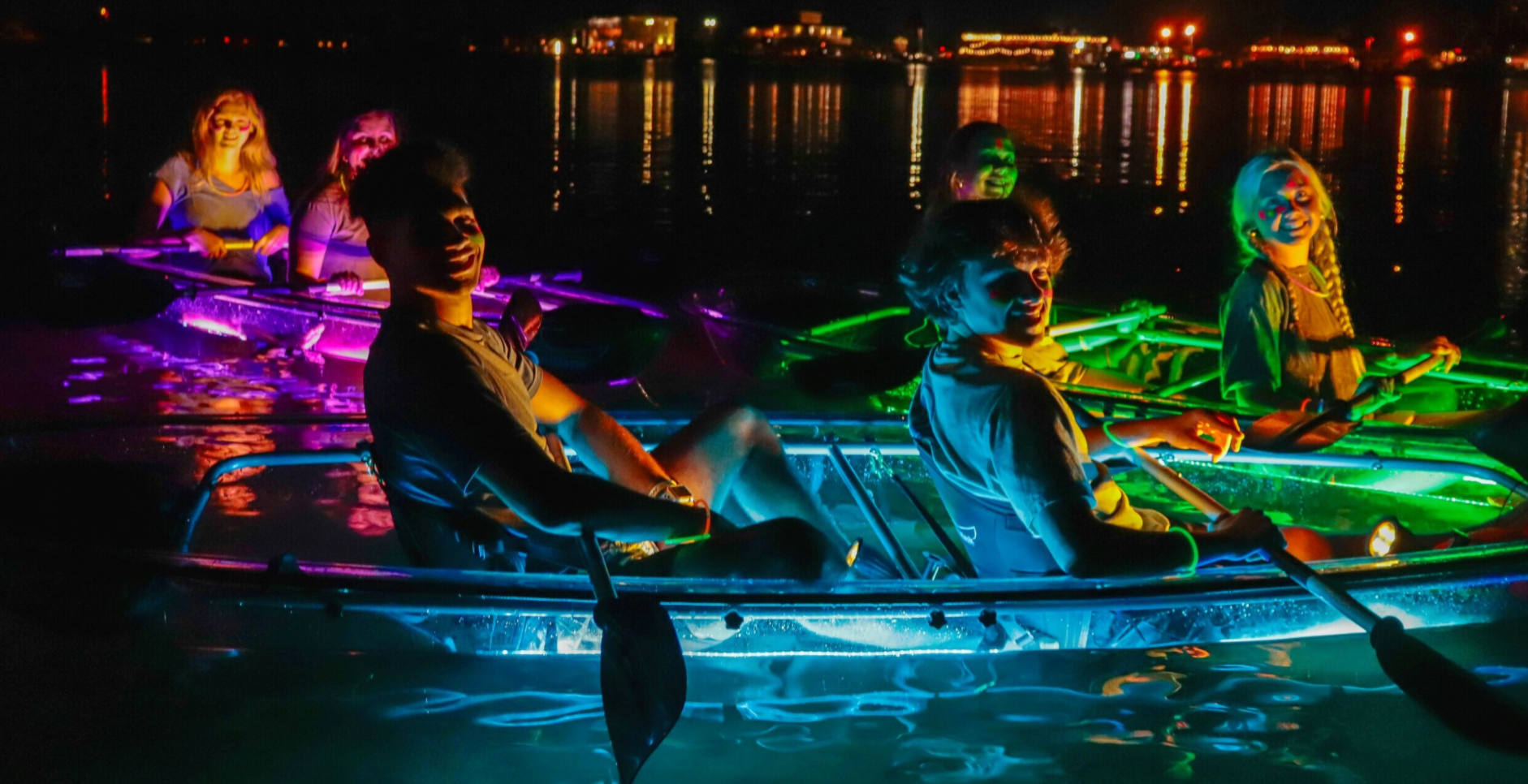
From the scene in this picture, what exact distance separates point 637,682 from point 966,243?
1243 mm

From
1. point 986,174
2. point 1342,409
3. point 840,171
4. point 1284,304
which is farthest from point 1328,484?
point 840,171

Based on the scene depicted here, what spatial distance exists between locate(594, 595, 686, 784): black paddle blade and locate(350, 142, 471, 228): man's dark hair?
1.04 m

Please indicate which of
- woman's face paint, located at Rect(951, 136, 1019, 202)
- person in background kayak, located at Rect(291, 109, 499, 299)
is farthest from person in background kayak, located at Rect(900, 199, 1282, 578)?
person in background kayak, located at Rect(291, 109, 499, 299)

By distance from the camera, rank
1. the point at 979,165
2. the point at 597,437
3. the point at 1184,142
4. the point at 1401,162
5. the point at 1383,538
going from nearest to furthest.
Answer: the point at 597,437
the point at 1383,538
the point at 979,165
the point at 1401,162
the point at 1184,142

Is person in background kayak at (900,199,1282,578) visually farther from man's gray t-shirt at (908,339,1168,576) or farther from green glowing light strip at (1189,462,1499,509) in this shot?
green glowing light strip at (1189,462,1499,509)

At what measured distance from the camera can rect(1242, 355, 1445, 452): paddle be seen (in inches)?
198

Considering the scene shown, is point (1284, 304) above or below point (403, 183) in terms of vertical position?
below

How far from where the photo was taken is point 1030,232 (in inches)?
139

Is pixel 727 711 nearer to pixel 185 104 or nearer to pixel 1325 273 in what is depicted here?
pixel 1325 273

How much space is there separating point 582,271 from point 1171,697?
5.83 m

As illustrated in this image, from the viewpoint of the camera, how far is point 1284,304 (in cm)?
551

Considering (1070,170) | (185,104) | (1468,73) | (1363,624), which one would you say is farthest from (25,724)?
(1468,73)

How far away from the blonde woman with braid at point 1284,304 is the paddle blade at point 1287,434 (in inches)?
13.8

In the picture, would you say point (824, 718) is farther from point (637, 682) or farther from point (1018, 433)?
point (1018, 433)
